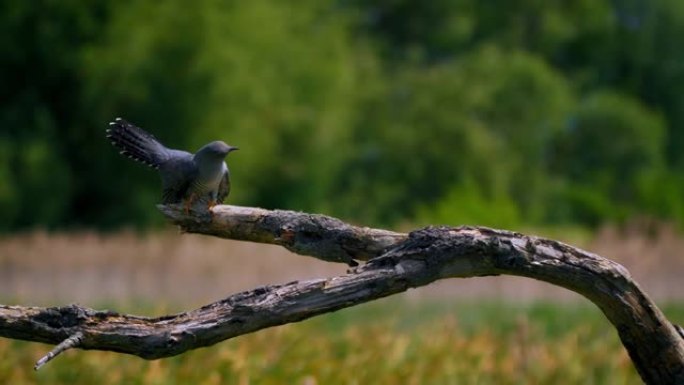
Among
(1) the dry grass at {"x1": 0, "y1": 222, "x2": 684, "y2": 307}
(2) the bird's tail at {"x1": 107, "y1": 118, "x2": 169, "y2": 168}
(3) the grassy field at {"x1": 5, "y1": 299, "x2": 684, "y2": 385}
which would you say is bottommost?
(2) the bird's tail at {"x1": 107, "y1": 118, "x2": 169, "y2": 168}

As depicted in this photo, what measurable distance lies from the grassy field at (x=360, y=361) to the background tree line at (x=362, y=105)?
10696mm

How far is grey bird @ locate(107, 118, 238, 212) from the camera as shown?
3.85 meters

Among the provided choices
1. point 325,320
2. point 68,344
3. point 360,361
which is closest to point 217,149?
point 68,344

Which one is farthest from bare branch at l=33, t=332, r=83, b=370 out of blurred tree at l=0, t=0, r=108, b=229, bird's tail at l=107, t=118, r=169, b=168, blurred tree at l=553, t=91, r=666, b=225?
blurred tree at l=553, t=91, r=666, b=225

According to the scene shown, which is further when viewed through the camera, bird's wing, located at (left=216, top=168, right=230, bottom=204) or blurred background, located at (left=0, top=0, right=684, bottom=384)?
blurred background, located at (left=0, top=0, right=684, bottom=384)

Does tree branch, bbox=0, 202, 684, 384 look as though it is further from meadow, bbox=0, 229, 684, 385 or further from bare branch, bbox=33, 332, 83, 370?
meadow, bbox=0, 229, 684, 385

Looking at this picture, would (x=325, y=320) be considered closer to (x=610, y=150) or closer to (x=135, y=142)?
(x=135, y=142)

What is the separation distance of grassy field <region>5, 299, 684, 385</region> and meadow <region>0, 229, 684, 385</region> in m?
0.01

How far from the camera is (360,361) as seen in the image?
310 inches

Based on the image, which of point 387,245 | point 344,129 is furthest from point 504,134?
point 387,245

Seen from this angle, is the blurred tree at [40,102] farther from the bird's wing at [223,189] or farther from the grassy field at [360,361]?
the bird's wing at [223,189]

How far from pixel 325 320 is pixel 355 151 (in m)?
16.1

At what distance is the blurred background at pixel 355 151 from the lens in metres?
9.50

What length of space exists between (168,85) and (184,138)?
787 millimetres
